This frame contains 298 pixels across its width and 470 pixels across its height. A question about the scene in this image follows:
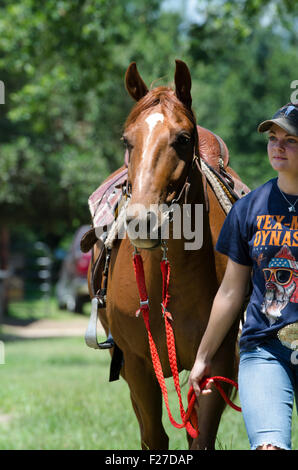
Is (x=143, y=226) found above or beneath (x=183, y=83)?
beneath

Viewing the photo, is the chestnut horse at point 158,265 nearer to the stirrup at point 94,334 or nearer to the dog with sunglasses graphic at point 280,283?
the stirrup at point 94,334

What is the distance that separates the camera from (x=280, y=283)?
3.02 metres

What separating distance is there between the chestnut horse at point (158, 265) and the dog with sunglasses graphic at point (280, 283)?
58 cm

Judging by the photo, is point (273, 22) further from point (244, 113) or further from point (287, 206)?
point (244, 113)

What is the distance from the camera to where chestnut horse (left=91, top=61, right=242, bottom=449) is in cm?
346

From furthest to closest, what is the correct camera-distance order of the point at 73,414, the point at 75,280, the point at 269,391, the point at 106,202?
the point at 75,280 < the point at 73,414 < the point at 106,202 < the point at 269,391

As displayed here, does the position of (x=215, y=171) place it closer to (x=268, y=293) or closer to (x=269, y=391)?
(x=268, y=293)

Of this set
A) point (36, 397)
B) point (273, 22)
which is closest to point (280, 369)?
point (36, 397)

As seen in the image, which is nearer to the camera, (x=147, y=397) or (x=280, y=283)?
(x=280, y=283)

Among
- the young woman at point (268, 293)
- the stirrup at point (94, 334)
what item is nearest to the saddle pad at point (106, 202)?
the stirrup at point (94, 334)

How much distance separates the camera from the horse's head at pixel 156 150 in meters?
3.26

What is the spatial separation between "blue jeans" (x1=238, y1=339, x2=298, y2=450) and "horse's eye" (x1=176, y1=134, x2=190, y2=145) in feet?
3.72

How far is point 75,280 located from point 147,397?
18.5 metres

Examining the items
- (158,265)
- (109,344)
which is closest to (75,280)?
(109,344)
